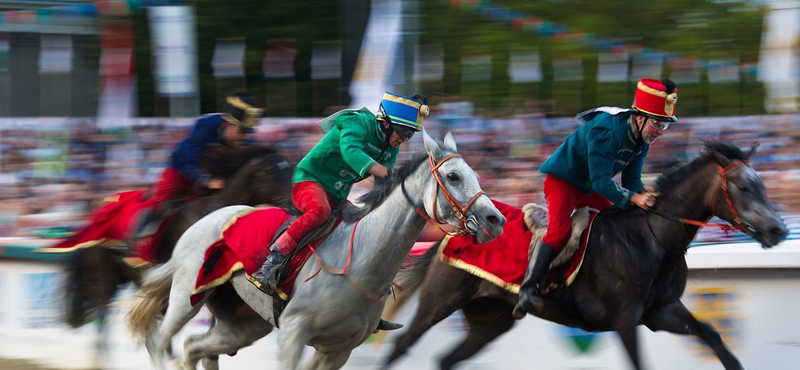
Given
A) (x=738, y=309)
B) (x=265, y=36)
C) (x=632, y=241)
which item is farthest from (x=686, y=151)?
(x=265, y=36)

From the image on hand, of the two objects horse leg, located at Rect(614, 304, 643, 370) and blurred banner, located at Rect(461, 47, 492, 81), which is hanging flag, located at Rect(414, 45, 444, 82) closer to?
blurred banner, located at Rect(461, 47, 492, 81)

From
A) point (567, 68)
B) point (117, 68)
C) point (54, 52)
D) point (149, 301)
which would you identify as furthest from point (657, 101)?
point (54, 52)

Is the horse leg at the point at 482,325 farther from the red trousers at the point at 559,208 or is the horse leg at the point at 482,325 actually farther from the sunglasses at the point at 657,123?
the sunglasses at the point at 657,123

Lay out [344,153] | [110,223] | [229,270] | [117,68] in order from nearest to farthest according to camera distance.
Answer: [344,153]
[229,270]
[110,223]
[117,68]

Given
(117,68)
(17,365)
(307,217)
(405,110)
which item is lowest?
(17,365)

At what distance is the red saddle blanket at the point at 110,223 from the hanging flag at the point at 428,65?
2.51 metres

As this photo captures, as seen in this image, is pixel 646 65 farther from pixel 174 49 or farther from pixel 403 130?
pixel 174 49

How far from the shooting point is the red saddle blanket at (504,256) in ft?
18.0

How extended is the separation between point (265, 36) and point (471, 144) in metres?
5.07

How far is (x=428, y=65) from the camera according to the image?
24.8 ft

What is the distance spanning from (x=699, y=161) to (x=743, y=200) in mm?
390

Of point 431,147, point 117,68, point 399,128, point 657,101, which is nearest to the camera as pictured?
point 431,147

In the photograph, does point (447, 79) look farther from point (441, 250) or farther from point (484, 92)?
point (441, 250)

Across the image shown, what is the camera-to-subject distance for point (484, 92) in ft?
25.3
